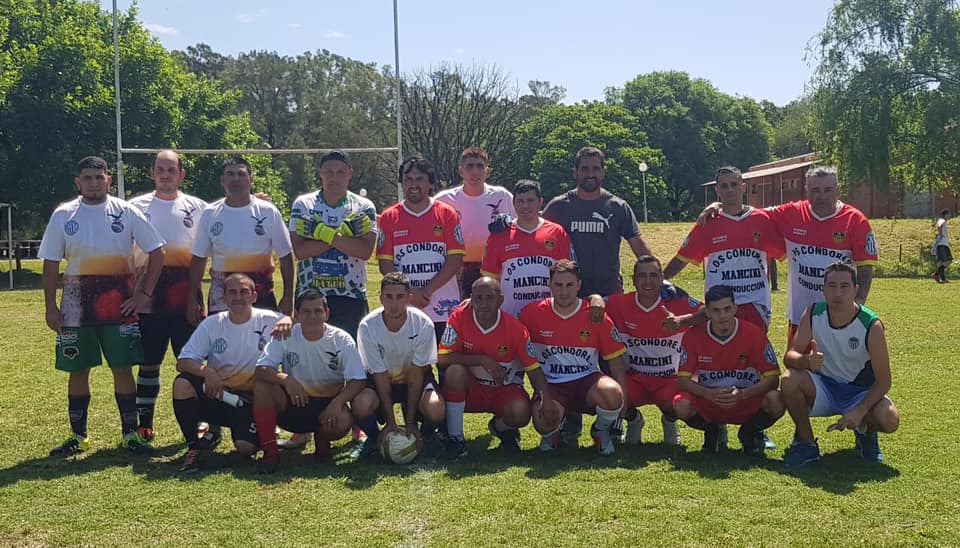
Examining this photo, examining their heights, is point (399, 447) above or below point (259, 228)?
below

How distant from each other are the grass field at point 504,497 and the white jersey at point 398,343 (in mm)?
705

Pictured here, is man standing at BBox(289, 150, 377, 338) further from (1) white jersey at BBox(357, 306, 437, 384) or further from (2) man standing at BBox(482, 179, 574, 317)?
(2) man standing at BBox(482, 179, 574, 317)

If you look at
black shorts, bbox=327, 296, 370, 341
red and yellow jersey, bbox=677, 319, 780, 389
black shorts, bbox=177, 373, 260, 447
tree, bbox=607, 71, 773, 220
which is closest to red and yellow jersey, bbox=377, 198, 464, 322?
black shorts, bbox=327, 296, 370, 341

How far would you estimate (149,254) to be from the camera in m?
5.99

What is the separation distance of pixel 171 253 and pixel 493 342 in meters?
2.55

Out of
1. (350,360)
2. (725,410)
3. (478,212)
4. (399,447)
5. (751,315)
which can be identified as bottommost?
(399,447)

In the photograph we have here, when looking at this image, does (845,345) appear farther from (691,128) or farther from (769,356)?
(691,128)

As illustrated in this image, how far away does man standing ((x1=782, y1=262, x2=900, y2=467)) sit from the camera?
17.1 feet

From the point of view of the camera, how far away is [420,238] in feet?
20.0

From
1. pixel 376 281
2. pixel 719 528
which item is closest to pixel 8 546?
pixel 719 528

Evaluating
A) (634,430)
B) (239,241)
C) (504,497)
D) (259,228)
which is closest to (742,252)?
(634,430)

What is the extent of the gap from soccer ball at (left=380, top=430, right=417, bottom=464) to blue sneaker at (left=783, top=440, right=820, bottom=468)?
2.38m

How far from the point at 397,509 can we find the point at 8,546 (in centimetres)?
189

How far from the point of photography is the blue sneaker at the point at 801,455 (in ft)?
17.2
